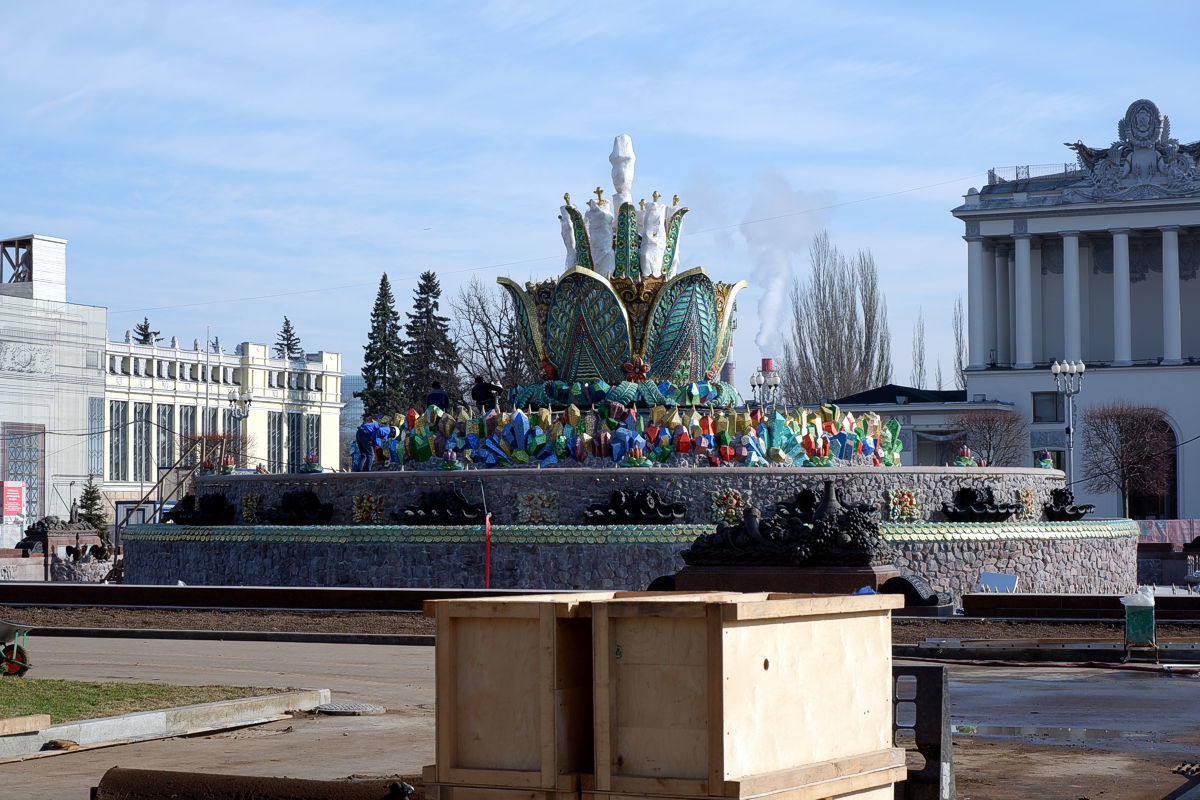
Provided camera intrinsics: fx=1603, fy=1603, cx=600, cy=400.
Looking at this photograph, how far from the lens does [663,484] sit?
28031 millimetres

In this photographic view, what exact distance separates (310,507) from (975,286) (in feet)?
148

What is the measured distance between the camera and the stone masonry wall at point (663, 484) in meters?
28.1

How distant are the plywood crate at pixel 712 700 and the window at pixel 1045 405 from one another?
2418 inches

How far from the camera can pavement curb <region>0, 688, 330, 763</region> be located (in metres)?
11.2

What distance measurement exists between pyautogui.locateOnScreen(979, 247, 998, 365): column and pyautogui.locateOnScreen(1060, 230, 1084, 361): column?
10.5ft

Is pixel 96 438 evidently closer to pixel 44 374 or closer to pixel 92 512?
pixel 44 374

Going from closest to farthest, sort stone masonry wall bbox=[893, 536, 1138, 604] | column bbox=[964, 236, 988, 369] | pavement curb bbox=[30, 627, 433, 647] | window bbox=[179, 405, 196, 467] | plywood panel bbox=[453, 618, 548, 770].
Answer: plywood panel bbox=[453, 618, 548, 770]
pavement curb bbox=[30, 627, 433, 647]
stone masonry wall bbox=[893, 536, 1138, 604]
column bbox=[964, 236, 988, 369]
window bbox=[179, 405, 196, 467]

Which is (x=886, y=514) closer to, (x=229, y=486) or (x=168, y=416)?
(x=229, y=486)

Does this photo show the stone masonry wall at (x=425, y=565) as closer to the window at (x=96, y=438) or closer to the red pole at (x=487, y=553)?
the red pole at (x=487, y=553)

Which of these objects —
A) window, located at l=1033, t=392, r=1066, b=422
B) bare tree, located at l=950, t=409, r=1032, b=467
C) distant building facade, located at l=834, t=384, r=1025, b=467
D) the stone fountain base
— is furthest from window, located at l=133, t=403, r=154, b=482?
the stone fountain base

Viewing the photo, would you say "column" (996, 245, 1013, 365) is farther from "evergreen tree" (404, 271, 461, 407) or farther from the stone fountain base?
the stone fountain base

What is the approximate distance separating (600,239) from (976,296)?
38.6 m

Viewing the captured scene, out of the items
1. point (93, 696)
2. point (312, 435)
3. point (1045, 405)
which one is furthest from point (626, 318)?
point (312, 435)

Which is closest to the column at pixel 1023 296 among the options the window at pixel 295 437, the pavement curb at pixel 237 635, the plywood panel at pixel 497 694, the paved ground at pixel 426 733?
the window at pixel 295 437
